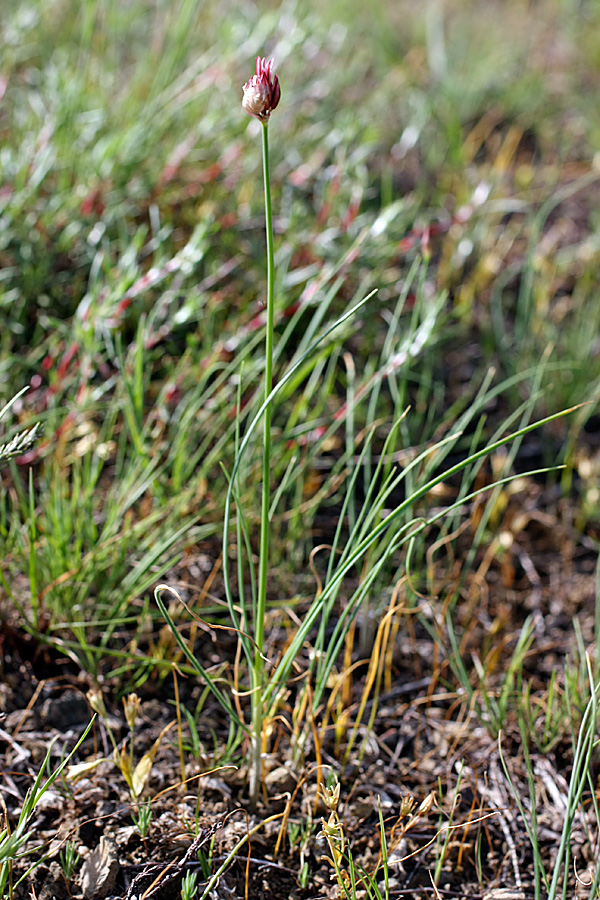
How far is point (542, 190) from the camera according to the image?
9.31 feet

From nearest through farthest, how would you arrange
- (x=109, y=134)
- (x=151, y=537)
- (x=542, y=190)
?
(x=151, y=537) → (x=109, y=134) → (x=542, y=190)

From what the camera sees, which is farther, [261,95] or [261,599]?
[261,599]

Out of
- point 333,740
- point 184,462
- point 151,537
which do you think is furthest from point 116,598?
point 333,740

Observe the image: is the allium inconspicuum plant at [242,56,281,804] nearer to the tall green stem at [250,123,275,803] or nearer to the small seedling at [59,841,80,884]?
the tall green stem at [250,123,275,803]

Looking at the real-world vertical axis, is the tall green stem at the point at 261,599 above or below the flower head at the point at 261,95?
below

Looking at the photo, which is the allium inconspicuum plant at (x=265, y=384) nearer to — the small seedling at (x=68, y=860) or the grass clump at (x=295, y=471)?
the grass clump at (x=295, y=471)

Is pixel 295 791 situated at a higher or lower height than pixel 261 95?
lower

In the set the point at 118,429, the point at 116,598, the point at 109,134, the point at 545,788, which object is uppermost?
the point at 109,134

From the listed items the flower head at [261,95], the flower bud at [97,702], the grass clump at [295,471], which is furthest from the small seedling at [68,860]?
the flower head at [261,95]

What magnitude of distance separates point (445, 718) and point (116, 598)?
0.66m

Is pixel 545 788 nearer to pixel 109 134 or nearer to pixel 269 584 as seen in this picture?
pixel 269 584

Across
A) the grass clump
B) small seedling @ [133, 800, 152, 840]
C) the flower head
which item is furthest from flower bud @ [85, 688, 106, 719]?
the flower head

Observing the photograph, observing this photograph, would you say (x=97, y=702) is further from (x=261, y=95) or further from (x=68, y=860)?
(x=261, y=95)

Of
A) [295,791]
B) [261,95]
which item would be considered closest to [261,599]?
[295,791]
